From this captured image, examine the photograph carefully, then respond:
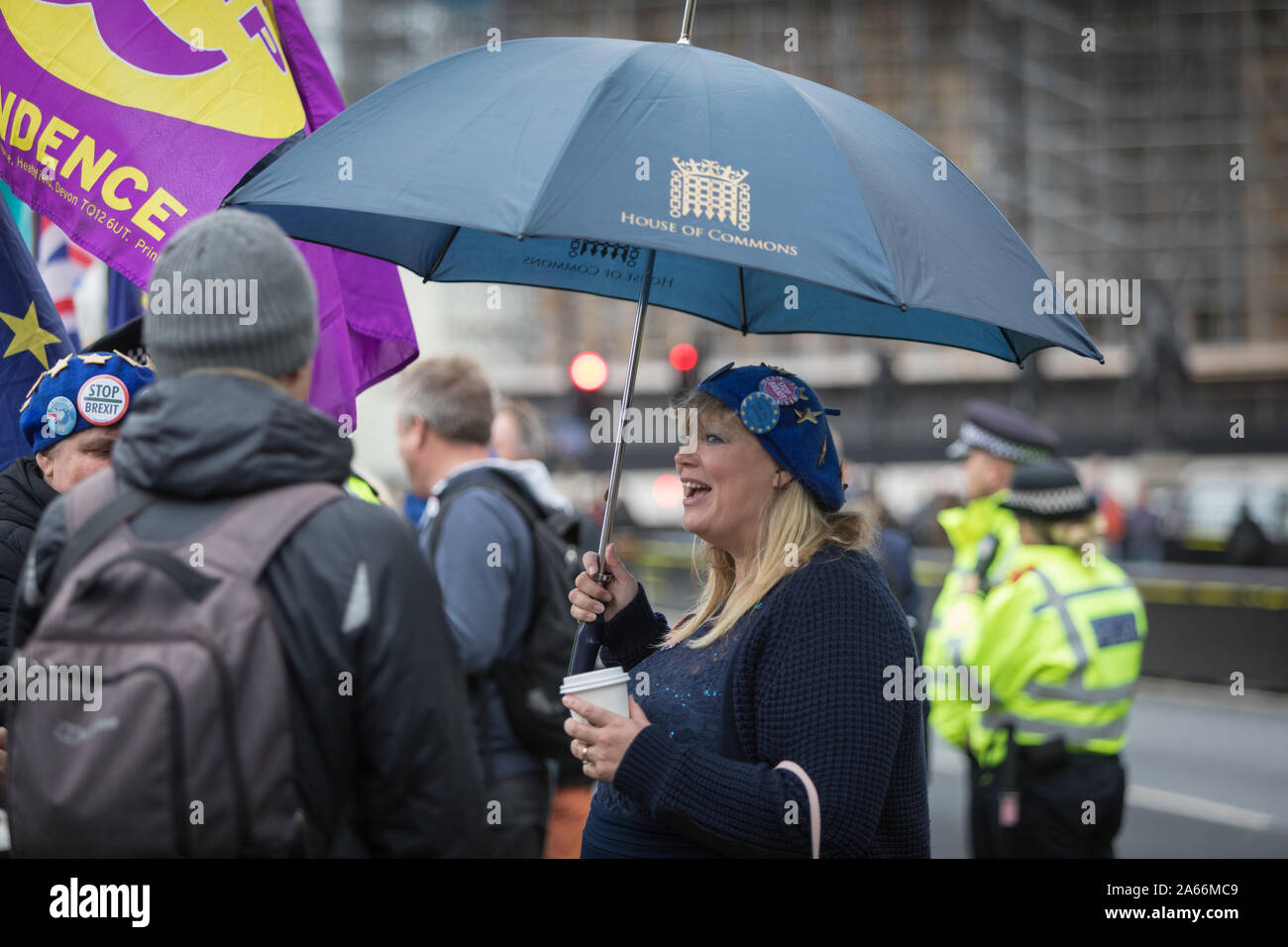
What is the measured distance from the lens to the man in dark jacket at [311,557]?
179cm

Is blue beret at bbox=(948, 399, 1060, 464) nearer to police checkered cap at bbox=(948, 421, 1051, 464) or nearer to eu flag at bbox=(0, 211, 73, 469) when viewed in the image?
police checkered cap at bbox=(948, 421, 1051, 464)

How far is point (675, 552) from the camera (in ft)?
73.9

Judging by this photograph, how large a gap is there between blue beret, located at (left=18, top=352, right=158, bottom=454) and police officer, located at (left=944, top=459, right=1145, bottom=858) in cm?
323

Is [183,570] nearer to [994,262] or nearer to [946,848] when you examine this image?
[994,262]

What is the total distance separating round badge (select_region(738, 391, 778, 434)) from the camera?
2.71 metres

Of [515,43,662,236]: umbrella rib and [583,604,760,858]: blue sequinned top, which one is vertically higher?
[515,43,662,236]: umbrella rib

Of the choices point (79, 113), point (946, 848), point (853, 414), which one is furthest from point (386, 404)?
point (79, 113)

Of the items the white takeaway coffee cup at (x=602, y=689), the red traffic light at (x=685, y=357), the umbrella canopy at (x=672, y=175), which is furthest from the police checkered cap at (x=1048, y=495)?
the red traffic light at (x=685, y=357)

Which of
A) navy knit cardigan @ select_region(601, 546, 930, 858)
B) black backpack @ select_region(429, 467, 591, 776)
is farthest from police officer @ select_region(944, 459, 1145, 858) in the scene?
navy knit cardigan @ select_region(601, 546, 930, 858)

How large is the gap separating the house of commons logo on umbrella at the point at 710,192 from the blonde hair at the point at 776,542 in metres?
0.55

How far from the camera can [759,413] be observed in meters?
2.72

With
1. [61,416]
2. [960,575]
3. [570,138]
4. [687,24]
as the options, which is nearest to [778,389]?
[570,138]

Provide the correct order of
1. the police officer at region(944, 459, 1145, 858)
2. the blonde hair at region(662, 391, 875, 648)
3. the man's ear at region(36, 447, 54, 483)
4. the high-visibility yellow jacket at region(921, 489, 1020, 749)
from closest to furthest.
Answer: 1. the blonde hair at region(662, 391, 875, 648)
2. the man's ear at region(36, 447, 54, 483)
3. the police officer at region(944, 459, 1145, 858)
4. the high-visibility yellow jacket at region(921, 489, 1020, 749)

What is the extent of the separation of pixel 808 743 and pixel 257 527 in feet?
3.60
